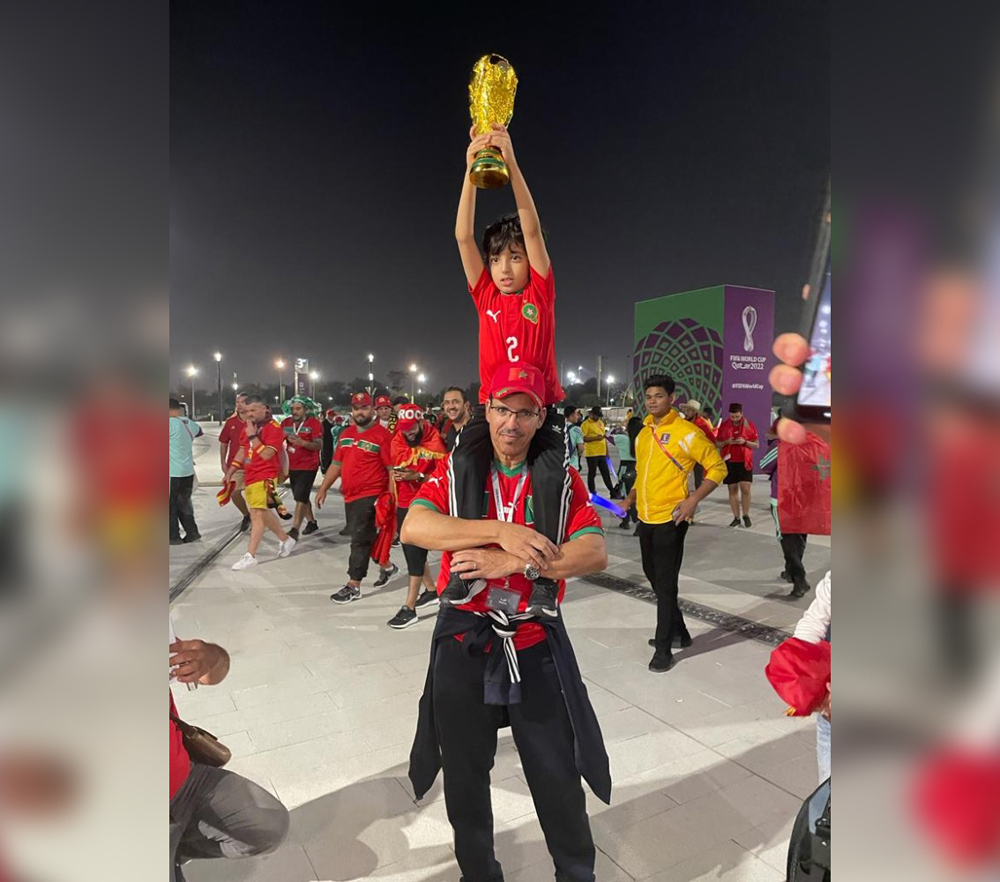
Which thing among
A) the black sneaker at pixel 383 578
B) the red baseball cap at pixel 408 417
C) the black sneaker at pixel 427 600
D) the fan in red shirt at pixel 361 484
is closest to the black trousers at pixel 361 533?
the fan in red shirt at pixel 361 484

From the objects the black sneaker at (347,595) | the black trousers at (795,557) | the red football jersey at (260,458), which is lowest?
the black sneaker at (347,595)

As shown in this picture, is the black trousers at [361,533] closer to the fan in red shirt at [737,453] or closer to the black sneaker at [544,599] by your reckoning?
the black sneaker at [544,599]

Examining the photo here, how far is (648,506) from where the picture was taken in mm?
4449

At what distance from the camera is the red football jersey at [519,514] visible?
1.97m

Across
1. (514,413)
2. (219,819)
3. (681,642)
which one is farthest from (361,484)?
(219,819)

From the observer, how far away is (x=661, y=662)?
423 cm

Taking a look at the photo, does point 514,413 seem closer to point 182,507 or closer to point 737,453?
point 182,507

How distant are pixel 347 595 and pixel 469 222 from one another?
14.9 feet

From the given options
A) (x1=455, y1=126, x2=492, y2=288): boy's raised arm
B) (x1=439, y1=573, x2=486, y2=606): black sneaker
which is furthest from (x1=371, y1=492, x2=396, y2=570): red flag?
(x1=439, y1=573, x2=486, y2=606): black sneaker

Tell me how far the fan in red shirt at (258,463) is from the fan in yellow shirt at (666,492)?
185 inches

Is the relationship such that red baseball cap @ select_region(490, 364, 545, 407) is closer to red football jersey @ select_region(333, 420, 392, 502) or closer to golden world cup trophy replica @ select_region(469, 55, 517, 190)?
golden world cup trophy replica @ select_region(469, 55, 517, 190)

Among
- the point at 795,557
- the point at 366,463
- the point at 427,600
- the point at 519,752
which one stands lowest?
the point at 427,600

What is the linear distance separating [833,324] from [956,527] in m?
0.19

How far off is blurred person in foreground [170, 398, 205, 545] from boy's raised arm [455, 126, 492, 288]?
5356 millimetres
